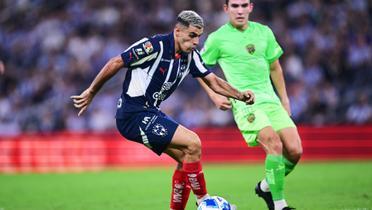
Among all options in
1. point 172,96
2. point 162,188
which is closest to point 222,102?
point 162,188

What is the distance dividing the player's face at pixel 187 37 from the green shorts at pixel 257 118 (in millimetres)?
1560

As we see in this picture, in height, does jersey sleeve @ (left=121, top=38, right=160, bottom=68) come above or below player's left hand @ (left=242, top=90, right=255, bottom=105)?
above

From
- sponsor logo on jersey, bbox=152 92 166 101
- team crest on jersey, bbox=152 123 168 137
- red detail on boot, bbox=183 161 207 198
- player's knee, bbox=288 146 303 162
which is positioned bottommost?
player's knee, bbox=288 146 303 162

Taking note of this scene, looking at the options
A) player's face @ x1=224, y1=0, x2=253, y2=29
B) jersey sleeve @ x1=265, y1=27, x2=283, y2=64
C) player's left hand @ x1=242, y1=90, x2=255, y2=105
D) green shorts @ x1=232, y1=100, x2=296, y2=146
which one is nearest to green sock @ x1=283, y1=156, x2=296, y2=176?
green shorts @ x1=232, y1=100, x2=296, y2=146

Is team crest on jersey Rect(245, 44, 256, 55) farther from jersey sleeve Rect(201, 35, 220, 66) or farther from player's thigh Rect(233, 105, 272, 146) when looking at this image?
player's thigh Rect(233, 105, 272, 146)

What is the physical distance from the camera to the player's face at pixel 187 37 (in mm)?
8630

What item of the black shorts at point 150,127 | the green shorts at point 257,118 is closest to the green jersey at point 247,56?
the green shorts at point 257,118

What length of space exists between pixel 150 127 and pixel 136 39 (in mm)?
14652

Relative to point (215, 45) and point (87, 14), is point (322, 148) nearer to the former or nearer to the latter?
point (87, 14)

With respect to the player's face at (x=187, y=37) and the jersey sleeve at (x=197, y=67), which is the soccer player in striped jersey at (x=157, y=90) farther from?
the jersey sleeve at (x=197, y=67)

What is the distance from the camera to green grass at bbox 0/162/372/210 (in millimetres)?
11008

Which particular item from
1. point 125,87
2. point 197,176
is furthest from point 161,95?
point 197,176

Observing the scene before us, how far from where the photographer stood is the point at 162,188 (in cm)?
1438

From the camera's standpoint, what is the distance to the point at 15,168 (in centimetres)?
2120
